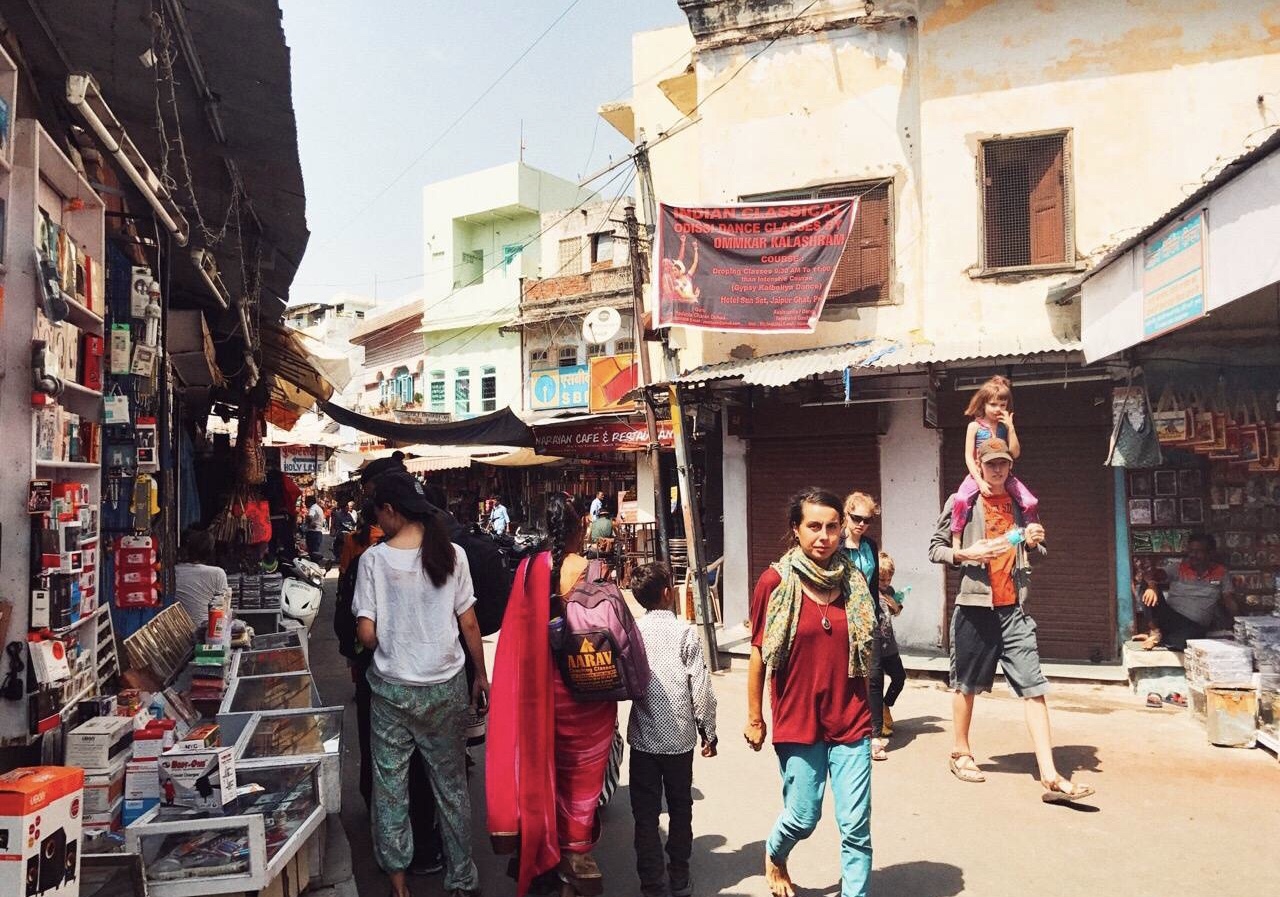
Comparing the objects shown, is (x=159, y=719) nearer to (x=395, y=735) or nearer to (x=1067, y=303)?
(x=395, y=735)

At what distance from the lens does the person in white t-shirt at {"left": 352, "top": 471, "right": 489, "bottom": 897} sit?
13.5 feet

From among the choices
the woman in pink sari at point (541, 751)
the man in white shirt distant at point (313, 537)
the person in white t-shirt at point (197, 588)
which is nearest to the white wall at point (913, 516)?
the woman in pink sari at point (541, 751)

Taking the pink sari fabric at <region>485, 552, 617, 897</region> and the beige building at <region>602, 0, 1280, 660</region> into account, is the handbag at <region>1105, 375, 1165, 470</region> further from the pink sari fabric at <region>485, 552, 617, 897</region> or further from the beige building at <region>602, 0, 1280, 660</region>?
the pink sari fabric at <region>485, 552, 617, 897</region>

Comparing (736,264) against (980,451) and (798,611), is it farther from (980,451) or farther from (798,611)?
(798,611)

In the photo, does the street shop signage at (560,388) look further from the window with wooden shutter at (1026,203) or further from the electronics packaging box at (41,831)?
the electronics packaging box at (41,831)

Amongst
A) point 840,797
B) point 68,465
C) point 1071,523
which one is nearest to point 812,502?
point 840,797

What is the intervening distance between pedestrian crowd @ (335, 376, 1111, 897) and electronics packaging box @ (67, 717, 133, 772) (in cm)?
109

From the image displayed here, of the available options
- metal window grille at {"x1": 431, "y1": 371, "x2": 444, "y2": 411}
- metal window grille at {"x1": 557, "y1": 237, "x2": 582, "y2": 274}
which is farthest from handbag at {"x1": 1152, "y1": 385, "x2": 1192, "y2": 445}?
metal window grille at {"x1": 431, "y1": 371, "x2": 444, "y2": 411}

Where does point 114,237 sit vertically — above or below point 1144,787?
above

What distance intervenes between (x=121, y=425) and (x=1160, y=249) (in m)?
7.03

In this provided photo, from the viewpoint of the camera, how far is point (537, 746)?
3.94 metres

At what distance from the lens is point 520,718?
3951mm

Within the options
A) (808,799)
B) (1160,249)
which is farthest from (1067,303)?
(808,799)

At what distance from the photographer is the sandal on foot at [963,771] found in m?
5.78
